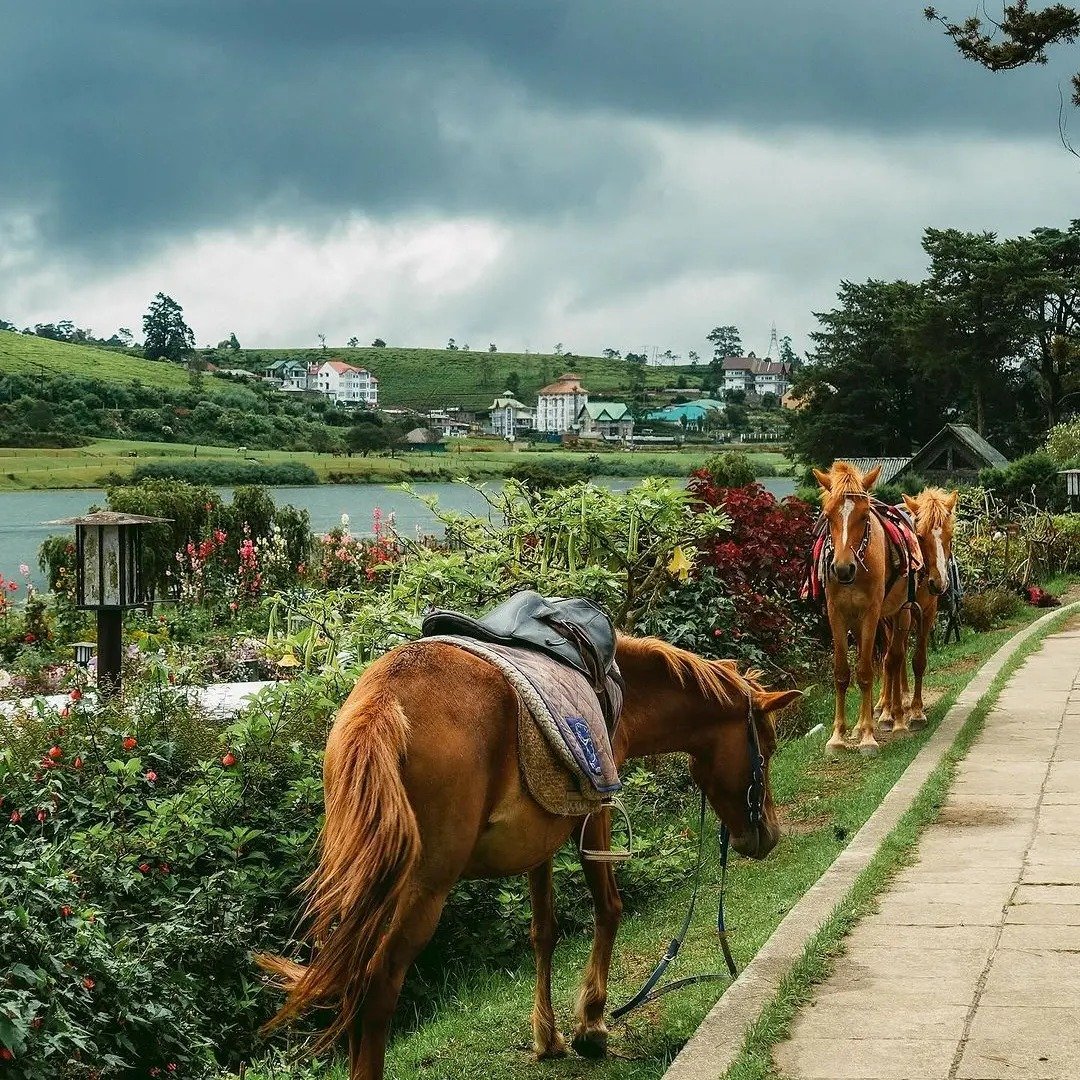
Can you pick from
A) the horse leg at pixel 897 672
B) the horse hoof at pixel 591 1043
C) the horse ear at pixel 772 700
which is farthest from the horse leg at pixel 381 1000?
the horse leg at pixel 897 672

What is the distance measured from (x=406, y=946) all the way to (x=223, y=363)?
6642 inches

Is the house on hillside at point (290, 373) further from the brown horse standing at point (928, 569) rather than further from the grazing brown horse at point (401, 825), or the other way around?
the grazing brown horse at point (401, 825)

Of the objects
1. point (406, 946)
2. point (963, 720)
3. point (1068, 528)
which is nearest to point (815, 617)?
point (963, 720)

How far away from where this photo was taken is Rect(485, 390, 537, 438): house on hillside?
452 feet

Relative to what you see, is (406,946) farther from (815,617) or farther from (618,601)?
(815,617)

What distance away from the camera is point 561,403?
517 ft

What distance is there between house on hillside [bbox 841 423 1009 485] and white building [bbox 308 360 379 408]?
98824mm

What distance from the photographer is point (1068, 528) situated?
25953 millimetres

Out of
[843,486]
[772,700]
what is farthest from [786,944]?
[843,486]

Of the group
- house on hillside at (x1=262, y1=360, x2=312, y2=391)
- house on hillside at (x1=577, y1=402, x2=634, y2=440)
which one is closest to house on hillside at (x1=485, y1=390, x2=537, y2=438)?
house on hillside at (x1=577, y1=402, x2=634, y2=440)

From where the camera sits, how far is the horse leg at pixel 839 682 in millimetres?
10609

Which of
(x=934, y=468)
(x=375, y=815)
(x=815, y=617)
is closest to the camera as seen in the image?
(x=375, y=815)

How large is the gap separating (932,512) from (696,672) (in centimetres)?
728

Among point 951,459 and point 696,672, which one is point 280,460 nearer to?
point 951,459
